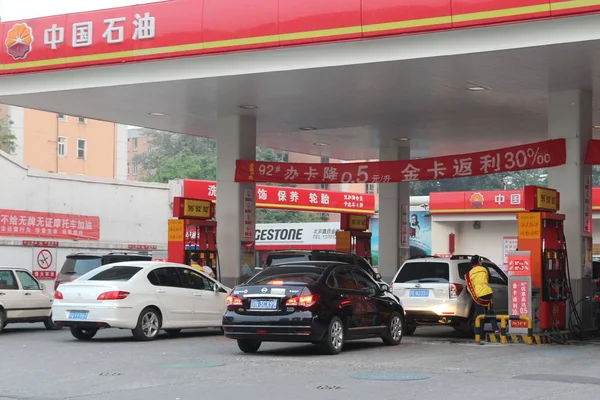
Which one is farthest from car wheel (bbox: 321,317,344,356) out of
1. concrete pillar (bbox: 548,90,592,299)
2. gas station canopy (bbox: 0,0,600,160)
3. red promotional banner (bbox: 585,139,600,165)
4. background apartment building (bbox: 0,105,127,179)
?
background apartment building (bbox: 0,105,127,179)

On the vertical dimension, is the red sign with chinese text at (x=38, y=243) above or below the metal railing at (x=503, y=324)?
above

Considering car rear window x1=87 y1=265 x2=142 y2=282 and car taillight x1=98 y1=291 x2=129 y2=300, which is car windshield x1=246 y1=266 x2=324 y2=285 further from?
car rear window x1=87 y1=265 x2=142 y2=282

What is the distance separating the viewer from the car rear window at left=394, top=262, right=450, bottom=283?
63.3 ft

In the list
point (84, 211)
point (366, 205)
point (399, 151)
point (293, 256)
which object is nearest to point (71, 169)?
point (366, 205)

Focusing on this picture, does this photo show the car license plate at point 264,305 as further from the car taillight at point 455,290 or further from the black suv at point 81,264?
the black suv at point 81,264

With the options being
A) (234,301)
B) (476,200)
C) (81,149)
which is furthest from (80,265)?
(81,149)

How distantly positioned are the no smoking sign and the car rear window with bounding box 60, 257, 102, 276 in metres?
6.97

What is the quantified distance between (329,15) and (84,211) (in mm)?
18094

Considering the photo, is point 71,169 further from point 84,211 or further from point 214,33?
point 214,33

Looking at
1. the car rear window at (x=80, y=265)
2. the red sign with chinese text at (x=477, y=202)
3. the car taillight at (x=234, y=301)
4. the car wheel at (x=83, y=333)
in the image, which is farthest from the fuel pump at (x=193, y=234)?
the red sign with chinese text at (x=477, y=202)

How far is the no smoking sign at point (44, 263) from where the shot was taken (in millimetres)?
29922

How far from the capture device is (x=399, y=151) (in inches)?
1205

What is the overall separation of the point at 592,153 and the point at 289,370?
32.8 ft

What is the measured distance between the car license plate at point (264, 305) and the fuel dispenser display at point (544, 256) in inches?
221
